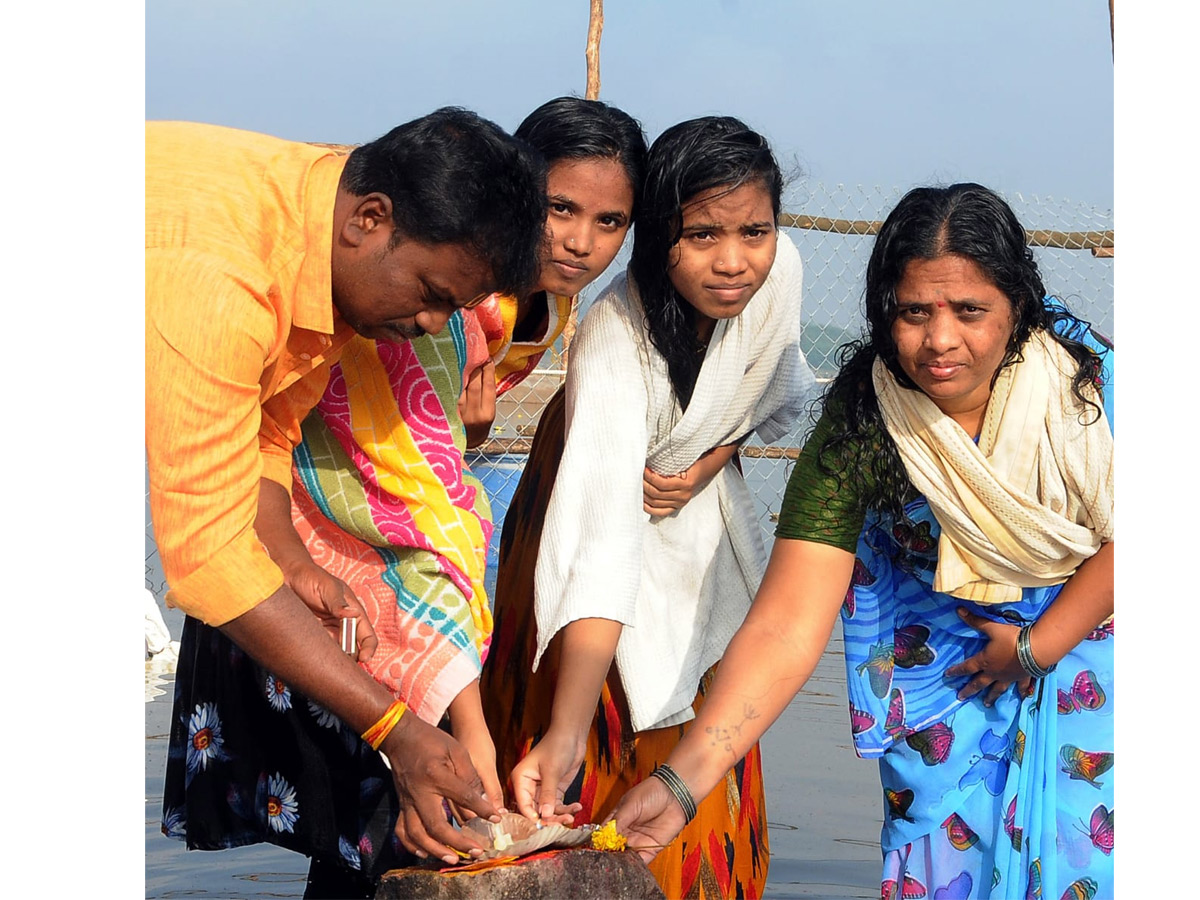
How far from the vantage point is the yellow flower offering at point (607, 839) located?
8.68ft

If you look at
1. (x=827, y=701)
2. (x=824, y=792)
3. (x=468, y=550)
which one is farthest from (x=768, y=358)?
(x=827, y=701)

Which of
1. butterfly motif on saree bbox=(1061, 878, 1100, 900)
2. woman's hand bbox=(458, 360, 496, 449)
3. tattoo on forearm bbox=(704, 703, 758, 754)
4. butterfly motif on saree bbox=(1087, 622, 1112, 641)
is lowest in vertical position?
butterfly motif on saree bbox=(1061, 878, 1100, 900)

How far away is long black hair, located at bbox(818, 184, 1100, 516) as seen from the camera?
282cm

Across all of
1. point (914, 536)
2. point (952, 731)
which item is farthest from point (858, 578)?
point (952, 731)

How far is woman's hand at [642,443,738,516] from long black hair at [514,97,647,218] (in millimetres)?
641

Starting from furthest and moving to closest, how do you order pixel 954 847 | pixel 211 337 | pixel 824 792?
1. pixel 824 792
2. pixel 954 847
3. pixel 211 337

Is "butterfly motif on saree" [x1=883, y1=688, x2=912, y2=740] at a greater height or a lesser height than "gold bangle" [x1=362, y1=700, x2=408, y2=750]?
lesser

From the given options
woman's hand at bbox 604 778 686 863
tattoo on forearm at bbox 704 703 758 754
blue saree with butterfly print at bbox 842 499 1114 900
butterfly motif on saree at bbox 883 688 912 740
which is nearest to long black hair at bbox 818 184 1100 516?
blue saree with butterfly print at bbox 842 499 1114 900

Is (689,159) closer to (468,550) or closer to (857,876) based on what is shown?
(468,550)

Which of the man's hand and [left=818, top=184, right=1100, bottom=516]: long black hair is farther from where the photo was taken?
[left=818, top=184, right=1100, bottom=516]: long black hair

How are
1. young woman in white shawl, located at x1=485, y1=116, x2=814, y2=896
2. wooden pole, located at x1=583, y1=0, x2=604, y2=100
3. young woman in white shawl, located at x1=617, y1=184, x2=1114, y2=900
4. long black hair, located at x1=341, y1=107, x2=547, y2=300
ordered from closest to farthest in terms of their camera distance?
long black hair, located at x1=341, y1=107, x2=547, y2=300 → young woman in white shawl, located at x1=617, y1=184, x2=1114, y2=900 → young woman in white shawl, located at x1=485, y1=116, x2=814, y2=896 → wooden pole, located at x1=583, y1=0, x2=604, y2=100

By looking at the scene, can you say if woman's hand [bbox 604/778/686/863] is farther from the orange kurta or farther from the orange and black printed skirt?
the orange kurta
